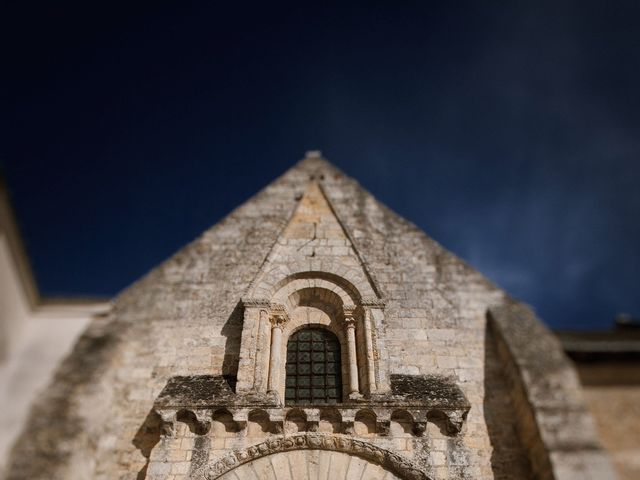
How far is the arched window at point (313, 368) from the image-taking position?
6.99 metres

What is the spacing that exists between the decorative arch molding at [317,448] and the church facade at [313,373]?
0.05ft

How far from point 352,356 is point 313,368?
62 cm

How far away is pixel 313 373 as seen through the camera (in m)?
7.24

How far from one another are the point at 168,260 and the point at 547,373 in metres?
5.70

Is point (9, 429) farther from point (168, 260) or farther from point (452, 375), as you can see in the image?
point (452, 375)

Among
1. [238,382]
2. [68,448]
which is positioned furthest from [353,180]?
[68,448]

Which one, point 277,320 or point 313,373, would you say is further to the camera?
point 277,320

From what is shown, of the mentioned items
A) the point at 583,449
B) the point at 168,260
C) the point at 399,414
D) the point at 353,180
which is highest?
the point at 353,180

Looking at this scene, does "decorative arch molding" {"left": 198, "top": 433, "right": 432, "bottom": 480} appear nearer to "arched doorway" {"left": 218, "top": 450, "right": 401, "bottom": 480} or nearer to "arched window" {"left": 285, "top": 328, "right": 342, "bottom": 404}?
"arched doorway" {"left": 218, "top": 450, "right": 401, "bottom": 480}

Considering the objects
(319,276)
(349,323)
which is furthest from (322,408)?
(319,276)

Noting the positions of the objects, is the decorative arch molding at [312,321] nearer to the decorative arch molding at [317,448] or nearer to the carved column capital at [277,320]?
the carved column capital at [277,320]

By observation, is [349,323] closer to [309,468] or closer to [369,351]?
[369,351]

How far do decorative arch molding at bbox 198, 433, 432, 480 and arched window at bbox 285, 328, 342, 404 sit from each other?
77 cm

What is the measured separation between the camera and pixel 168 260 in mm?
8188
